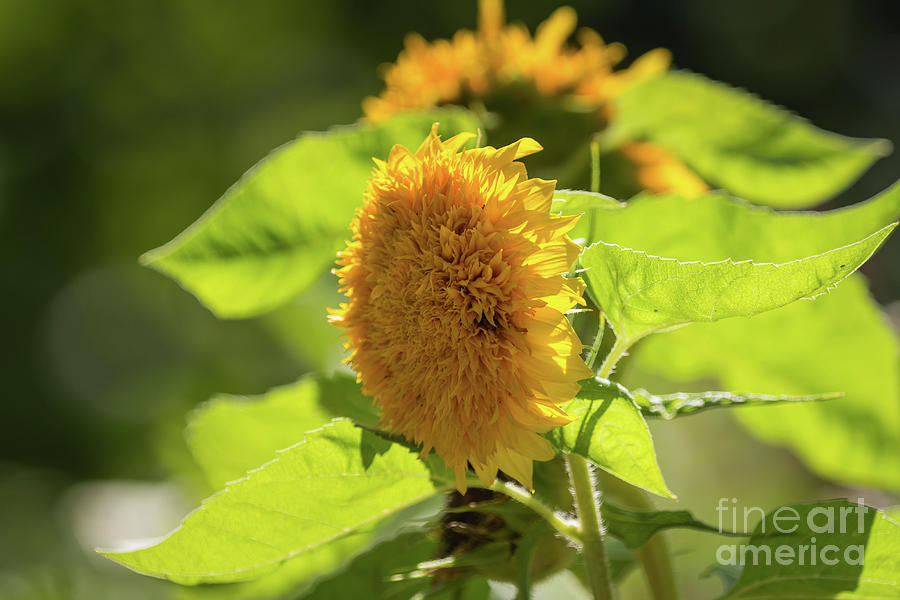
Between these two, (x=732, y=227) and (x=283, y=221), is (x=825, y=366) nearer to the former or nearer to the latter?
(x=732, y=227)

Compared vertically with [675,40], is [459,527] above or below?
below

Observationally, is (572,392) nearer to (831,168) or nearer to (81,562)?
(831,168)

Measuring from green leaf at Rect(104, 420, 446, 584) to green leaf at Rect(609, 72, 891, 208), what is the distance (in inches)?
12.3

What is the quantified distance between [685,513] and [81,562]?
3.13 feet

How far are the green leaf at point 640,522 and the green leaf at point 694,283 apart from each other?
0.27 feet

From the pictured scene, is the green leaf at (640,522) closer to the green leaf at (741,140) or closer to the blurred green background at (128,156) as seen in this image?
the green leaf at (741,140)

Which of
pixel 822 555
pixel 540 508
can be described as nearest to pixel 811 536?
pixel 822 555

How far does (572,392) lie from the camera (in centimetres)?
32

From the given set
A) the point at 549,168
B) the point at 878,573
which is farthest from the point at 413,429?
the point at 549,168

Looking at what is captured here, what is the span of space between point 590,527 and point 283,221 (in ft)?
0.88

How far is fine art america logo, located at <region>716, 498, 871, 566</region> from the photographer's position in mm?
356

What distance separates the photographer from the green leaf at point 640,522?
1.21 feet

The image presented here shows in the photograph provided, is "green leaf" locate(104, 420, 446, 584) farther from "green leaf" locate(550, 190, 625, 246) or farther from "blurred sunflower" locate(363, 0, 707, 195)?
"blurred sunflower" locate(363, 0, 707, 195)

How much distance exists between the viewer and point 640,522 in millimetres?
382
